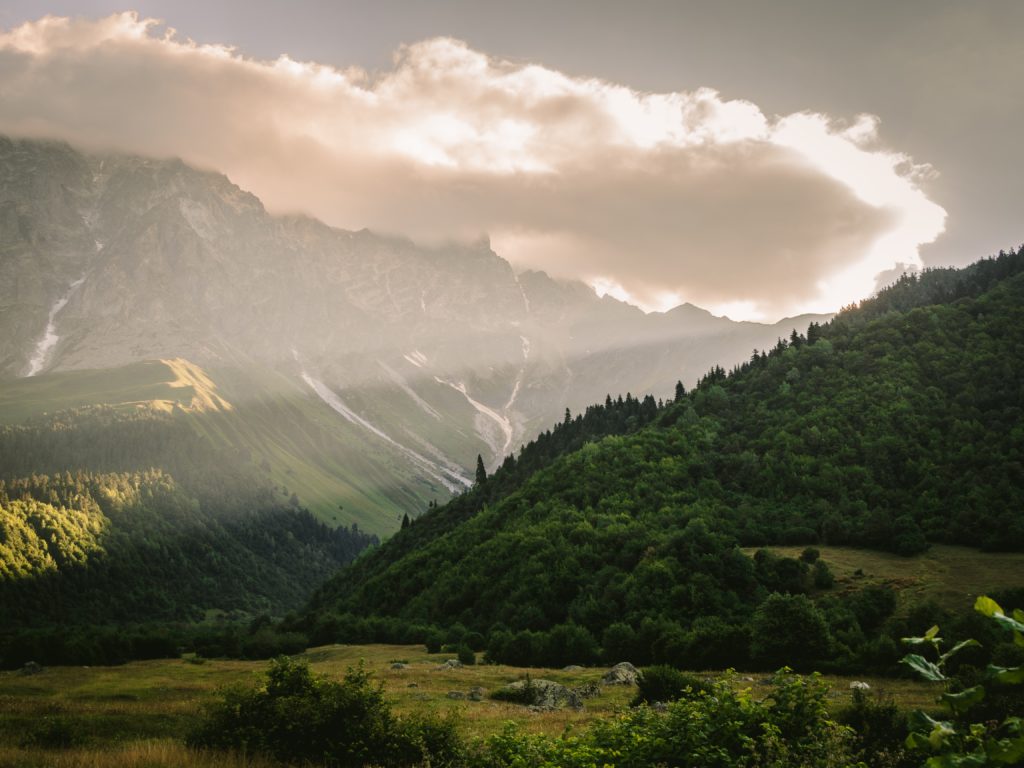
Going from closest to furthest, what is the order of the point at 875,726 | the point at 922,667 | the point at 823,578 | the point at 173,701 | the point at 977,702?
the point at 977,702 < the point at 922,667 < the point at 875,726 < the point at 173,701 < the point at 823,578

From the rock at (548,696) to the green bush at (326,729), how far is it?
83.1 ft

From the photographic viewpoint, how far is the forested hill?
10869 cm

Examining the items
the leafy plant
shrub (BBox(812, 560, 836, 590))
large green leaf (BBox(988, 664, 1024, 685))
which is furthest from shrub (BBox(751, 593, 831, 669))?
large green leaf (BBox(988, 664, 1024, 685))

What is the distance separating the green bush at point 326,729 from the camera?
A: 22.6 meters

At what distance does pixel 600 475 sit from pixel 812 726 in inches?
4986

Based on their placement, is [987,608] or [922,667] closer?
[987,608]

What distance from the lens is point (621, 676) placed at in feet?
202

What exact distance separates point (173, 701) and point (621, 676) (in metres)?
37.8

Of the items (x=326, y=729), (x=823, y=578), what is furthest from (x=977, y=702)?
(x=823, y=578)

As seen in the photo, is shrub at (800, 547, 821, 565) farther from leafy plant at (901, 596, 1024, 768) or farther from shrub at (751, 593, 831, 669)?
leafy plant at (901, 596, 1024, 768)

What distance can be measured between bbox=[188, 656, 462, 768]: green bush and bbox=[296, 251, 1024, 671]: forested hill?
75.6 m

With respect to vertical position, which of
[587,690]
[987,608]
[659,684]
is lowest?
[587,690]

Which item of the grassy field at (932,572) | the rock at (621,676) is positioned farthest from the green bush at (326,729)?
the grassy field at (932,572)

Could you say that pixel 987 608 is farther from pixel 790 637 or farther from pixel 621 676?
pixel 790 637
